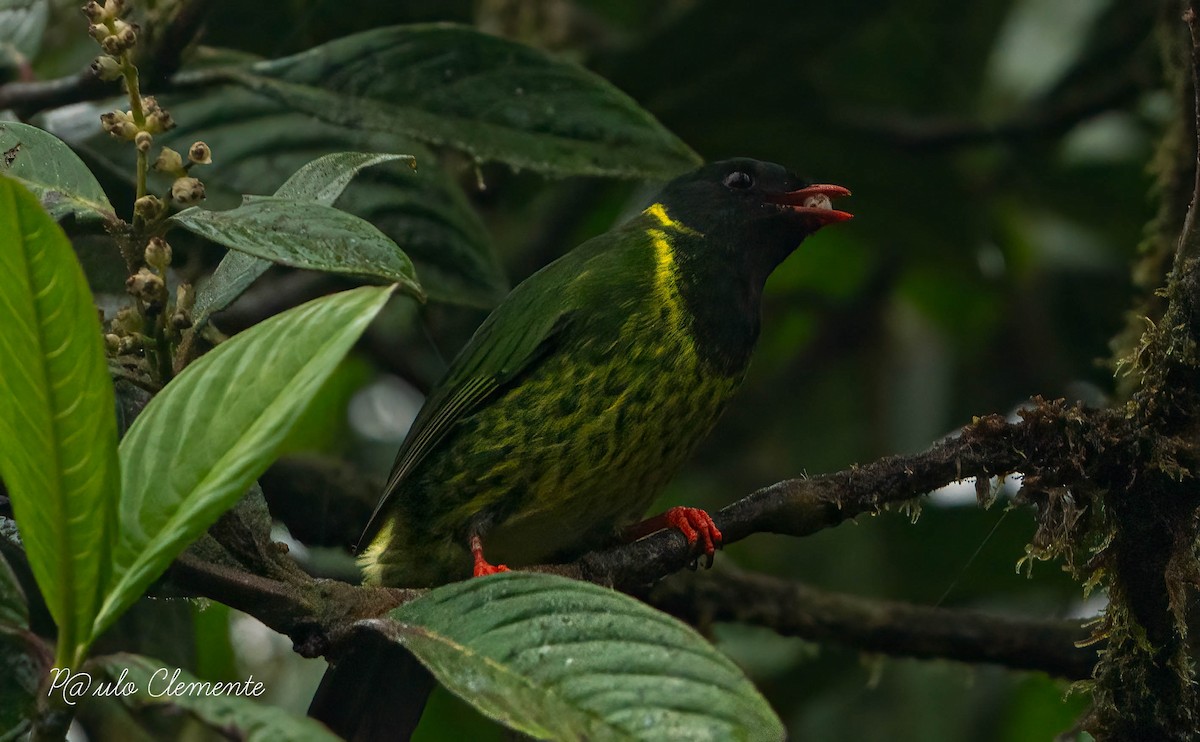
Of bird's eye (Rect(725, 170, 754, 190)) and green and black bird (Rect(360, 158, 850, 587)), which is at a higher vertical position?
bird's eye (Rect(725, 170, 754, 190))

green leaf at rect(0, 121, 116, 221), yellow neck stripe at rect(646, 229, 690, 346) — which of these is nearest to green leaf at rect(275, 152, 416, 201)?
green leaf at rect(0, 121, 116, 221)

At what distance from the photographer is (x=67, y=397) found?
1.19 meters

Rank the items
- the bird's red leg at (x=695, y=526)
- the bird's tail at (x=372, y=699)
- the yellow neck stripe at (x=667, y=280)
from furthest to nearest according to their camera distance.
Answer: the yellow neck stripe at (x=667, y=280), the bird's red leg at (x=695, y=526), the bird's tail at (x=372, y=699)

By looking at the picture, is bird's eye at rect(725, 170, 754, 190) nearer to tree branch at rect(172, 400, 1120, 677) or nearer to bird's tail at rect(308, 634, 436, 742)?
tree branch at rect(172, 400, 1120, 677)

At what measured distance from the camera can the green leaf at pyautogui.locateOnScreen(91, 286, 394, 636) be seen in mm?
1195

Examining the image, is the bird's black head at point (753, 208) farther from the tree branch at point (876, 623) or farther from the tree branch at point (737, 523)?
the tree branch at point (737, 523)

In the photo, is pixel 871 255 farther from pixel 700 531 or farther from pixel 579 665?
pixel 579 665

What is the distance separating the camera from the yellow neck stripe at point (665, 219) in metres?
2.92

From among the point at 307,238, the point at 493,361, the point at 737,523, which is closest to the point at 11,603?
the point at 307,238

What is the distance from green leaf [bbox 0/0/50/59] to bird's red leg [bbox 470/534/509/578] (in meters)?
1.28

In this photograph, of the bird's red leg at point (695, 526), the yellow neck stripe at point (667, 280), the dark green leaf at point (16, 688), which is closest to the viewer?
the dark green leaf at point (16, 688)

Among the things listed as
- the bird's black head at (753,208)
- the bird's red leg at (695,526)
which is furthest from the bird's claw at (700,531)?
the bird's black head at (753,208)

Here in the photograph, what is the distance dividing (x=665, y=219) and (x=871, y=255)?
142 centimetres

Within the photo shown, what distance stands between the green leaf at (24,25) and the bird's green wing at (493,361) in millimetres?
1034
